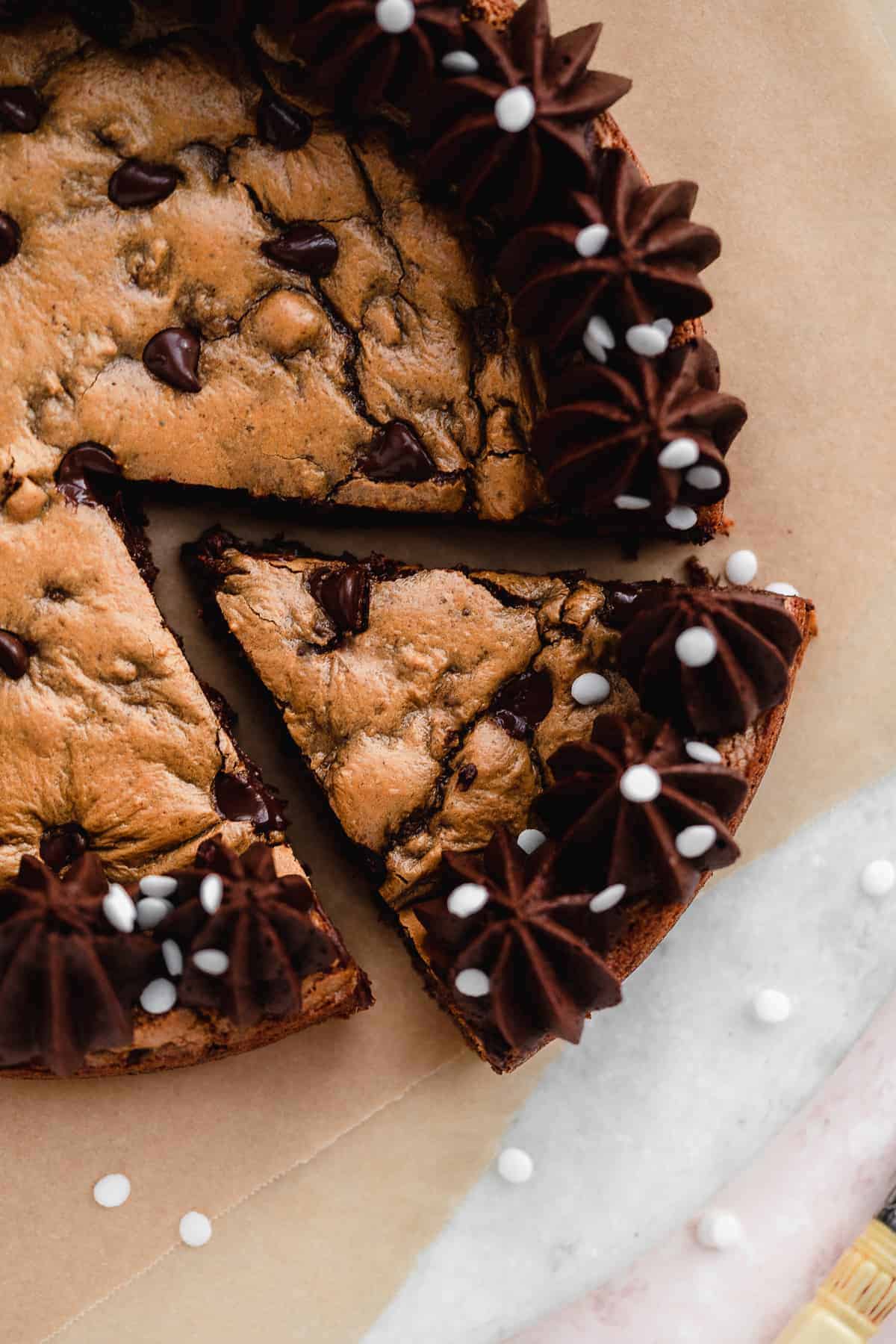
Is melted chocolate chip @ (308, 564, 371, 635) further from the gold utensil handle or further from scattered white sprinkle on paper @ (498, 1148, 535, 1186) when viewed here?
the gold utensil handle

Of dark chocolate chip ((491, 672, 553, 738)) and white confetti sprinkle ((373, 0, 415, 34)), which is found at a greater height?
white confetti sprinkle ((373, 0, 415, 34))

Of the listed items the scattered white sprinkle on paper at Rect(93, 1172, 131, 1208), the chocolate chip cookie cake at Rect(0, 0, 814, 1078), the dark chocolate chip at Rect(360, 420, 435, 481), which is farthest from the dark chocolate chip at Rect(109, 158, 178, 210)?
the scattered white sprinkle on paper at Rect(93, 1172, 131, 1208)

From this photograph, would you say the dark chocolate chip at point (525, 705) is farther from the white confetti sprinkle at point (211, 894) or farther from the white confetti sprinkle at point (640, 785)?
the white confetti sprinkle at point (211, 894)

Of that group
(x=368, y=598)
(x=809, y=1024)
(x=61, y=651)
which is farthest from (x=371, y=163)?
(x=809, y=1024)

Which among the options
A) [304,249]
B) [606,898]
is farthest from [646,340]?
[606,898]

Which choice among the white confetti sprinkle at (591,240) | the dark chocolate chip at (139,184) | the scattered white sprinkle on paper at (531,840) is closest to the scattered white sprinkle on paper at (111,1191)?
the scattered white sprinkle on paper at (531,840)

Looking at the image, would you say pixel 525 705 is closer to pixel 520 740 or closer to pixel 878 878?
pixel 520 740
